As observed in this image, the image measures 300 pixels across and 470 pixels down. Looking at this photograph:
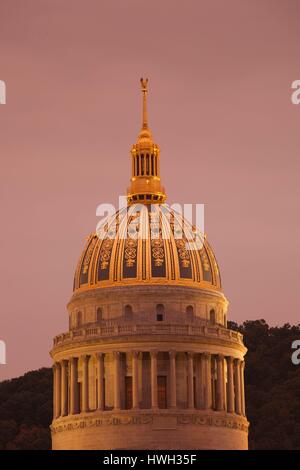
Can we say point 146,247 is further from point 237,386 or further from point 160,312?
point 237,386

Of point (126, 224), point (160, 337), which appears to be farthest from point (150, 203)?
point (160, 337)

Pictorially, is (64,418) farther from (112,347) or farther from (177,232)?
(177,232)

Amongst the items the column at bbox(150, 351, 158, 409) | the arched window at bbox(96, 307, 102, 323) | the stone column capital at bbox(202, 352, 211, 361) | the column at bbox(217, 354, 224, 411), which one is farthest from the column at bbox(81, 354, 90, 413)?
the column at bbox(217, 354, 224, 411)

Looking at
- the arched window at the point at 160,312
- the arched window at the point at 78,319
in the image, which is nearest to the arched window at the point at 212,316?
the arched window at the point at 160,312

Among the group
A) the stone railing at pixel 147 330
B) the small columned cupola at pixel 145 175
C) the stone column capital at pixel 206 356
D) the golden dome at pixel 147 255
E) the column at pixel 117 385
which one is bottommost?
the column at pixel 117 385

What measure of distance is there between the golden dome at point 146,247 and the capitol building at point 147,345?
10cm

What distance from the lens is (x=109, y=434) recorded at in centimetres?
17638

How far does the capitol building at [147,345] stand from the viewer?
6969 inches

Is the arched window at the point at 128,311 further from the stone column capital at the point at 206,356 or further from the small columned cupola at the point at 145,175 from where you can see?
the small columned cupola at the point at 145,175

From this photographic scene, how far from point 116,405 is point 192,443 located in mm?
7737

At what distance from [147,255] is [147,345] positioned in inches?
376

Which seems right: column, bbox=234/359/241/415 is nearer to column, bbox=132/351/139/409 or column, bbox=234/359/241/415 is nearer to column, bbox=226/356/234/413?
column, bbox=226/356/234/413

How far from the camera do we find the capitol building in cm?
17700

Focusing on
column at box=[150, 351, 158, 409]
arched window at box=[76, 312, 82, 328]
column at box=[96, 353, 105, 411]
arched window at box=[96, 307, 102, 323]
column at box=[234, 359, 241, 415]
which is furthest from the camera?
arched window at box=[76, 312, 82, 328]
